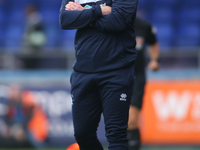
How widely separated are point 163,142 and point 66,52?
2.58 metres

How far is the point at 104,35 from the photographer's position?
3.27 metres

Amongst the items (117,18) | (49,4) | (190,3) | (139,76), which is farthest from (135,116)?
(49,4)

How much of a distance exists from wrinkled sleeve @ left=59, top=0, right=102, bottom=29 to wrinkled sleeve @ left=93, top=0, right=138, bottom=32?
58 millimetres

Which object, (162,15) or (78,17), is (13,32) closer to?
(162,15)

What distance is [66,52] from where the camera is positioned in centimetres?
814

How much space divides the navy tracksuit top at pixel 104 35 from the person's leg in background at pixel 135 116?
5.95 ft

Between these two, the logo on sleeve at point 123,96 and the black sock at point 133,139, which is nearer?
the logo on sleeve at point 123,96

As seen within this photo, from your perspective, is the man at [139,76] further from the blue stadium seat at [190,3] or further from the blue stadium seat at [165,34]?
the blue stadium seat at [190,3]

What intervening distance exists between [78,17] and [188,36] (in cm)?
879

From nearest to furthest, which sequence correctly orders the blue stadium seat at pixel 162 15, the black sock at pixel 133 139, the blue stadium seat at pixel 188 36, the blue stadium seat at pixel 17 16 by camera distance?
the black sock at pixel 133 139 < the blue stadium seat at pixel 188 36 < the blue stadium seat at pixel 162 15 < the blue stadium seat at pixel 17 16

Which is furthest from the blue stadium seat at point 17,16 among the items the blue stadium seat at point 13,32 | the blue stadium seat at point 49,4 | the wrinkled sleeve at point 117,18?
the wrinkled sleeve at point 117,18

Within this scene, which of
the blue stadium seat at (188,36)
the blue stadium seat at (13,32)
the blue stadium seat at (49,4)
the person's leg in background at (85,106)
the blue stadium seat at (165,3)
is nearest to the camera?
the person's leg in background at (85,106)

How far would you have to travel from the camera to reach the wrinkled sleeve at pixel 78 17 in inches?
126

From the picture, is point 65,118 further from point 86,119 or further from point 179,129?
point 86,119
